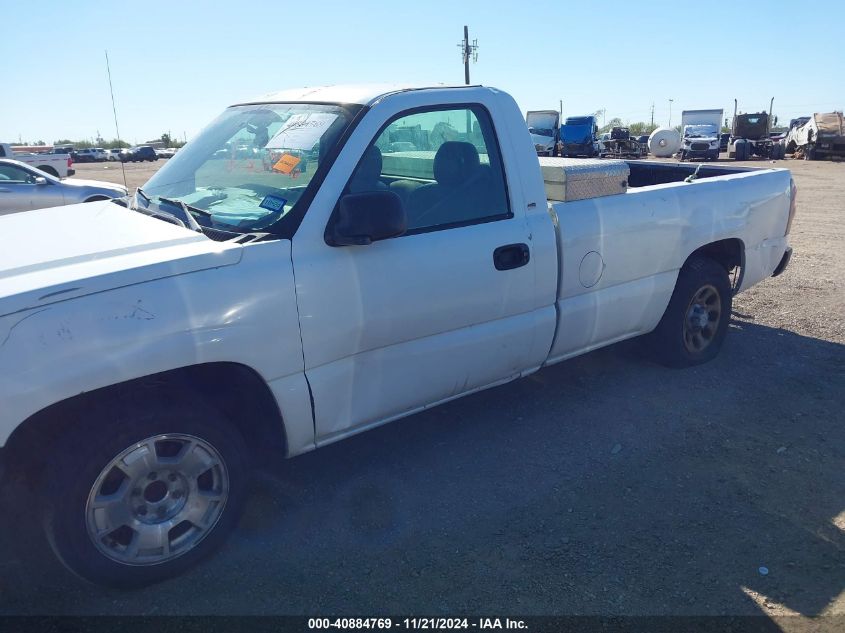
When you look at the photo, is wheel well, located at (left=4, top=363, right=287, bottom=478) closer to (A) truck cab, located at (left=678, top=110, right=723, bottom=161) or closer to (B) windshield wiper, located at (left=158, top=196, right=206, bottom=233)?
(B) windshield wiper, located at (left=158, top=196, right=206, bottom=233)

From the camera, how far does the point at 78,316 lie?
2.40 metres

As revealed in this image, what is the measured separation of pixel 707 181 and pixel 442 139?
218 cm

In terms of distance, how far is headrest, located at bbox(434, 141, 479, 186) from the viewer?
359 cm

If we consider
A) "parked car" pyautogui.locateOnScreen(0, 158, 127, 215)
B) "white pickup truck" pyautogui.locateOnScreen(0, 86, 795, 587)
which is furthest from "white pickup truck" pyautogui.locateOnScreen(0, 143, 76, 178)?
"white pickup truck" pyautogui.locateOnScreen(0, 86, 795, 587)

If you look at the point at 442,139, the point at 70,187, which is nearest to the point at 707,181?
the point at 442,139

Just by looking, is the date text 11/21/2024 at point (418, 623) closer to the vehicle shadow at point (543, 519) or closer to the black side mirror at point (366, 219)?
the vehicle shadow at point (543, 519)

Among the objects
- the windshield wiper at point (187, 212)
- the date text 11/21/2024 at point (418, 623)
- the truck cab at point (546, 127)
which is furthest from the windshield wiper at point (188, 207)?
the truck cab at point (546, 127)

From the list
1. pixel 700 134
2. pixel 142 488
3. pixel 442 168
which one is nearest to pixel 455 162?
Result: pixel 442 168

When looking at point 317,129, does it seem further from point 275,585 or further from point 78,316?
point 275,585

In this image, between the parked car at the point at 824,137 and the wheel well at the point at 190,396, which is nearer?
the wheel well at the point at 190,396

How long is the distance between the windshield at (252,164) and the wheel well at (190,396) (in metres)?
0.67

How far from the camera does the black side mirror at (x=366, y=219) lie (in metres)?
2.87

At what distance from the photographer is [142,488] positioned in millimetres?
2756

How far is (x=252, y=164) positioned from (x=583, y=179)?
189 cm
